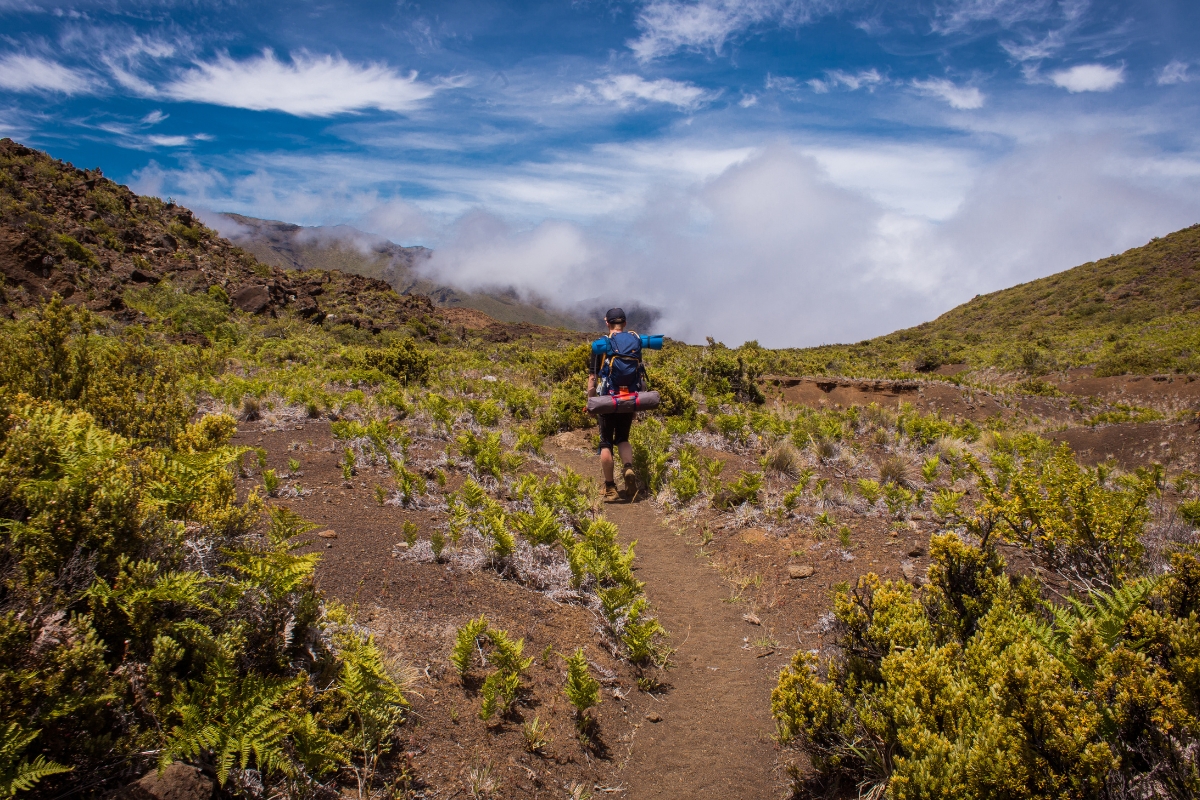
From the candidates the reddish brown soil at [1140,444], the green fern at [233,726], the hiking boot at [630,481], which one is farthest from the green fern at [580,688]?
the reddish brown soil at [1140,444]

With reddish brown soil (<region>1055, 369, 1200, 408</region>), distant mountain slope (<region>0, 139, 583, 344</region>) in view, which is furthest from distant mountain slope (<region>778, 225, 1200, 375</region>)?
distant mountain slope (<region>0, 139, 583, 344</region>)

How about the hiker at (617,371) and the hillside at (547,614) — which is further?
the hiker at (617,371)

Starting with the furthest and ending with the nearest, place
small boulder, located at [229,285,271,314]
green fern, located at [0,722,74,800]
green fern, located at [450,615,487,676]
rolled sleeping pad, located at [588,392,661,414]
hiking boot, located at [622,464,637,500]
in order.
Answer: small boulder, located at [229,285,271,314] < hiking boot, located at [622,464,637,500] < rolled sleeping pad, located at [588,392,661,414] < green fern, located at [450,615,487,676] < green fern, located at [0,722,74,800]

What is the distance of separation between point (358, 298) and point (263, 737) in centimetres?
3766

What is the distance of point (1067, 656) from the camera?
2.44 m

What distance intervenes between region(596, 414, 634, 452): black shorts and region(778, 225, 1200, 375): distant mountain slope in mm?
14014

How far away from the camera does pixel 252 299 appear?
25.8 m

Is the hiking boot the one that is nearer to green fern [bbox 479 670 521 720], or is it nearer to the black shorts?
the black shorts

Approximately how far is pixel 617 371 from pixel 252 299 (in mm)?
25204

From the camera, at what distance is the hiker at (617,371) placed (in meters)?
6.59

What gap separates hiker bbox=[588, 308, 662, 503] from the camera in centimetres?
659

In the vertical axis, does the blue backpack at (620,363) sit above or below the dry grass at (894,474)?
above

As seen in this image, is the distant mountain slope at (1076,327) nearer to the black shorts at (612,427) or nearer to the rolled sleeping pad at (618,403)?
the black shorts at (612,427)

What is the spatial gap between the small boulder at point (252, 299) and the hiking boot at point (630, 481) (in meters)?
23.9
